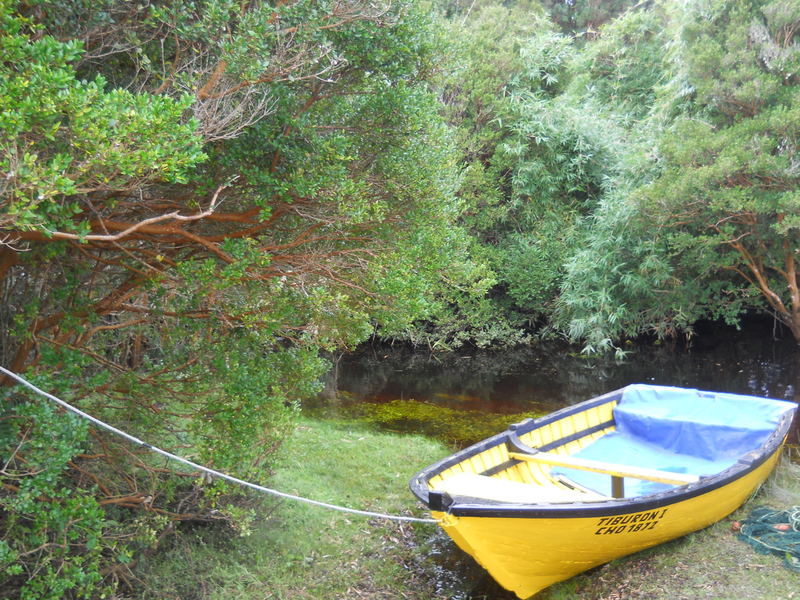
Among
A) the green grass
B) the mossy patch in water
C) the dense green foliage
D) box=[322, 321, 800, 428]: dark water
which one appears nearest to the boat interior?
the green grass

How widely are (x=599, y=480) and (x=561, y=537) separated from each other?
1760 millimetres

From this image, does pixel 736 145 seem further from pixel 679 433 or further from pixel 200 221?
pixel 200 221

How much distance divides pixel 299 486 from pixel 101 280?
300 centimetres

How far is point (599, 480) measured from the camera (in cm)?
655

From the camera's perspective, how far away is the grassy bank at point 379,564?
5.06 meters

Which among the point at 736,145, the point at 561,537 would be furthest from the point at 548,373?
the point at 561,537

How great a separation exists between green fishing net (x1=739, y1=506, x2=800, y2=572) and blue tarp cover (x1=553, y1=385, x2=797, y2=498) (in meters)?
0.74

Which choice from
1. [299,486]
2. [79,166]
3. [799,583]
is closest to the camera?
[79,166]

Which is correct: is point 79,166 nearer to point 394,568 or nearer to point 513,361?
point 394,568

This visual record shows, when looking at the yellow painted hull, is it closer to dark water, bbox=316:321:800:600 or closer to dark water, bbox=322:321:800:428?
dark water, bbox=316:321:800:600

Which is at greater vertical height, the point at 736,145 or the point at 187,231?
the point at 736,145

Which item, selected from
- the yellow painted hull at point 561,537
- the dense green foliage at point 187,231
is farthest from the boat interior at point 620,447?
the dense green foliage at point 187,231

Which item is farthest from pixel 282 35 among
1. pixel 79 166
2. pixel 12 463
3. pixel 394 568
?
pixel 394 568

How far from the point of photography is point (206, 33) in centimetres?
378
